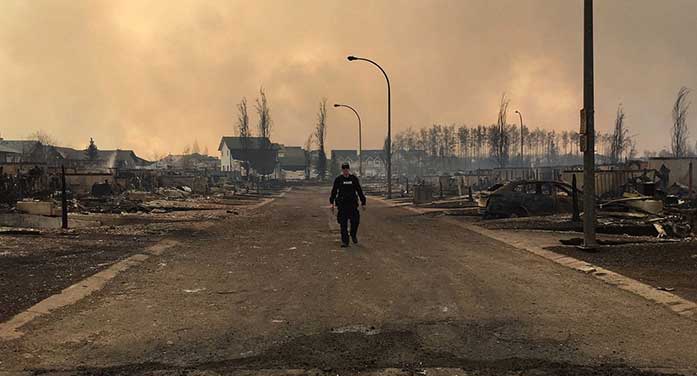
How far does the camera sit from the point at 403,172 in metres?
143

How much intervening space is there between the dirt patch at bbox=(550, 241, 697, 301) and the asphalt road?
81 cm

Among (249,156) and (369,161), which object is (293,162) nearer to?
(369,161)

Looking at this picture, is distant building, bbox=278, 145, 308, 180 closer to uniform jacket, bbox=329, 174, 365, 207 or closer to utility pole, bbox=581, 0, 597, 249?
uniform jacket, bbox=329, 174, 365, 207

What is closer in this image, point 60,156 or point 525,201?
point 525,201

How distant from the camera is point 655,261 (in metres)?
9.00

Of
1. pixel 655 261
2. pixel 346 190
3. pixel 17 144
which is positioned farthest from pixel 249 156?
pixel 655 261

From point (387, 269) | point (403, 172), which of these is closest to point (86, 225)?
point (387, 269)

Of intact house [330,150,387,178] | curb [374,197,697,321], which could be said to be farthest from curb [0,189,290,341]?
intact house [330,150,387,178]

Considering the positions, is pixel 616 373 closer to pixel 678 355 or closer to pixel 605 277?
pixel 678 355

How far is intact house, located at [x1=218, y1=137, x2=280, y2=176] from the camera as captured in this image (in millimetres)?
82181

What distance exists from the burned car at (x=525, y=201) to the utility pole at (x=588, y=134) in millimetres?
7078

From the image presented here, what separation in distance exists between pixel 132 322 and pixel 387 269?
4.17 meters

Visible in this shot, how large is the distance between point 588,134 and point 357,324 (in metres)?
7.25

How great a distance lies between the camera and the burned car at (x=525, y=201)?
17.5m
